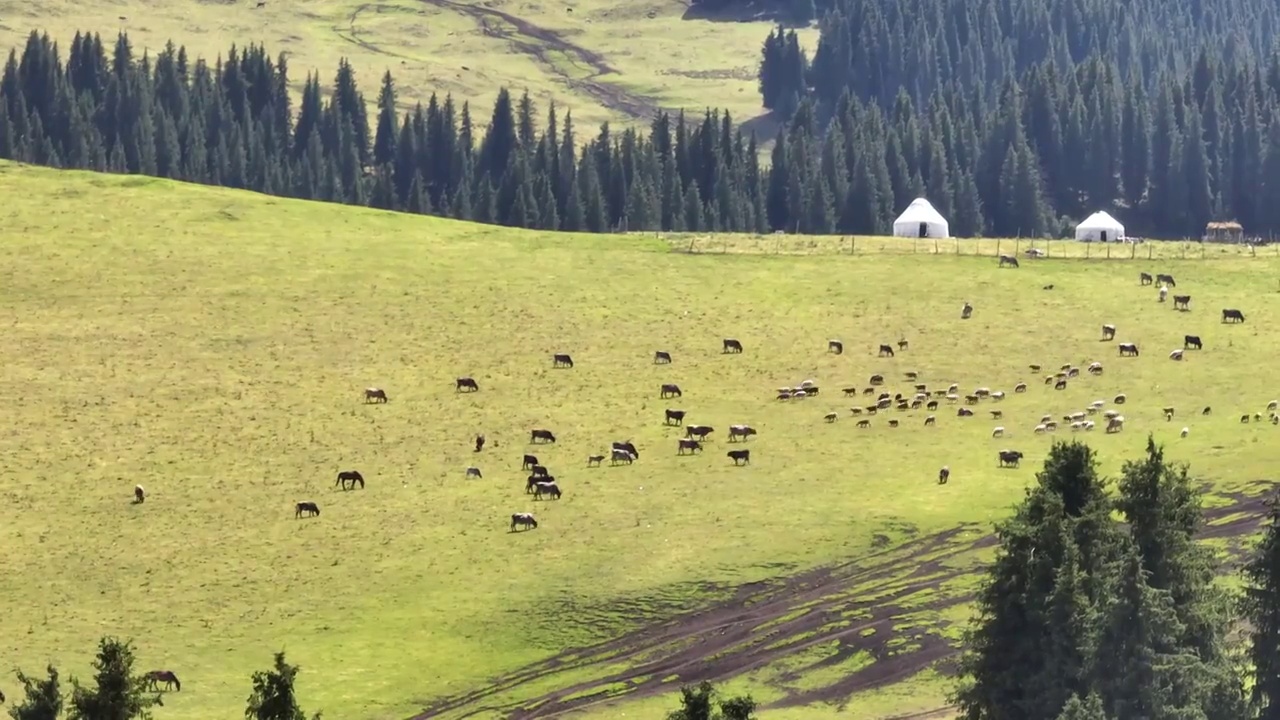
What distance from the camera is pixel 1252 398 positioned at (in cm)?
9531

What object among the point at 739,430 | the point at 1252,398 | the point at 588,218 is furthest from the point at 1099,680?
the point at 588,218

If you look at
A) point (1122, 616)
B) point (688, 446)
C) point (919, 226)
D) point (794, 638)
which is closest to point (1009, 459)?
point (688, 446)

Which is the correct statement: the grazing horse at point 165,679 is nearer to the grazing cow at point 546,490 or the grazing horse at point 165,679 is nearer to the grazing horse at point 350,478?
the grazing horse at point 350,478

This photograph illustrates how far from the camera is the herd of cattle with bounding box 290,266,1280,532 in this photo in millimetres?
85375

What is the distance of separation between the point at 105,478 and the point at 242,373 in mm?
15414

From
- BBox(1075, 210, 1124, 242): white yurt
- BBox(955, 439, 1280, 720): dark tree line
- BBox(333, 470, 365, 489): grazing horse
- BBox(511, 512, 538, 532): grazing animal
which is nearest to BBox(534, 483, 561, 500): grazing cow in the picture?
BBox(511, 512, 538, 532): grazing animal

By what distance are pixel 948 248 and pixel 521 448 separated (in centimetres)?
5061

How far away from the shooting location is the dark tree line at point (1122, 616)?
171ft

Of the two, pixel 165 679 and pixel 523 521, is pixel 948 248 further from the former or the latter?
pixel 165 679

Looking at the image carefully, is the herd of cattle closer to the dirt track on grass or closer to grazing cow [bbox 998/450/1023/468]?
grazing cow [bbox 998/450/1023/468]

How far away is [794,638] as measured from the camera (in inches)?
2756

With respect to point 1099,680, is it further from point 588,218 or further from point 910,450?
point 588,218

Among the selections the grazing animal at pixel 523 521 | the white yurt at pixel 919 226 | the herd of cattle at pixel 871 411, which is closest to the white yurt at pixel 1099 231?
the white yurt at pixel 919 226

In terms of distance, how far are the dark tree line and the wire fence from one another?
7301cm
